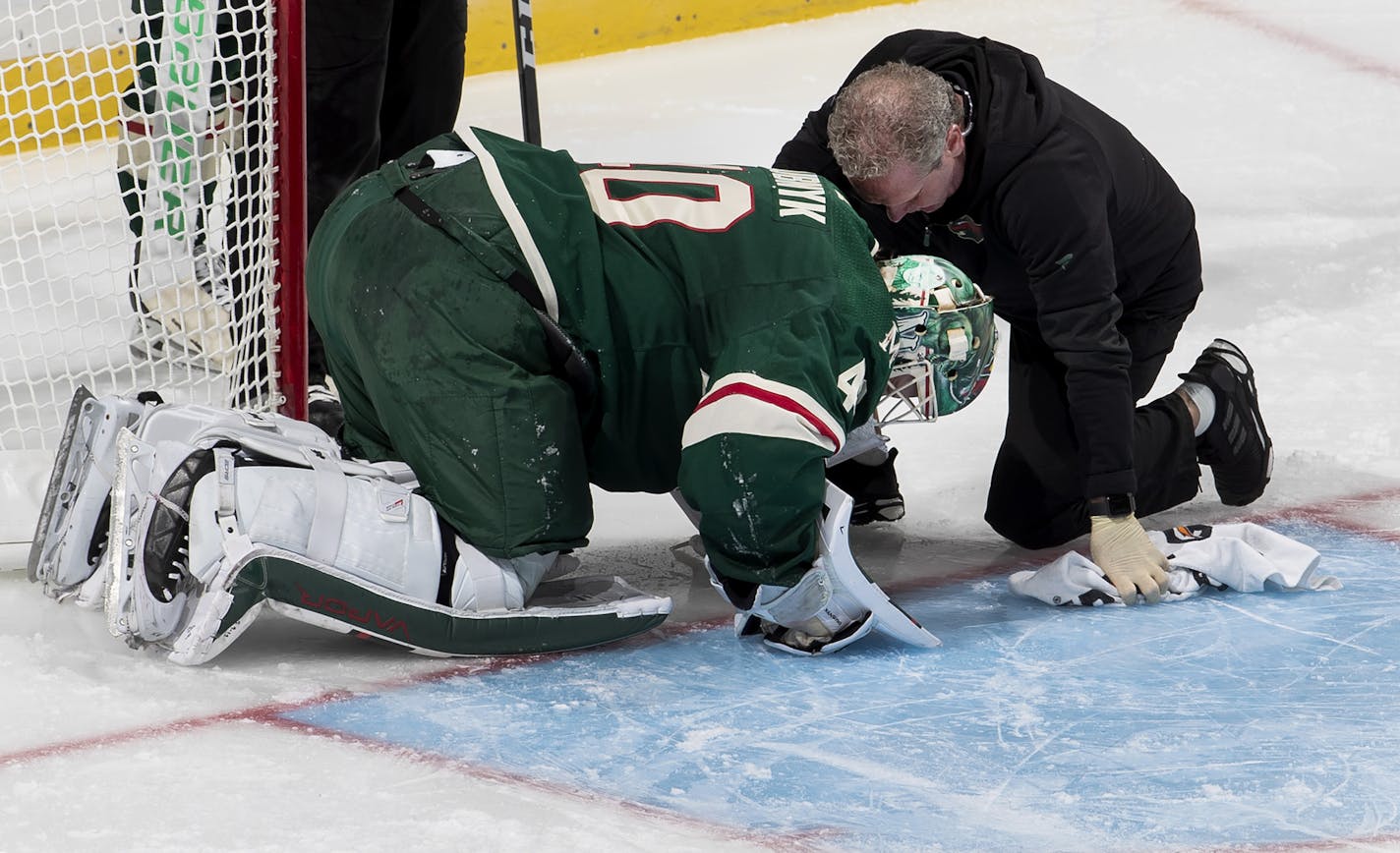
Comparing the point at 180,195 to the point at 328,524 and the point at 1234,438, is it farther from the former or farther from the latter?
the point at 1234,438

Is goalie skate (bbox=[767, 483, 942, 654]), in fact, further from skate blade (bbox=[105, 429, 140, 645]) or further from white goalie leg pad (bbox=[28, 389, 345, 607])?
skate blade (bbox=[105, 429, 140, 645])

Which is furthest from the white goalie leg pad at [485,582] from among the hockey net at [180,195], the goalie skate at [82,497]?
the hockey net at [180,195]

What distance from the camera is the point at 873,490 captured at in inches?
105

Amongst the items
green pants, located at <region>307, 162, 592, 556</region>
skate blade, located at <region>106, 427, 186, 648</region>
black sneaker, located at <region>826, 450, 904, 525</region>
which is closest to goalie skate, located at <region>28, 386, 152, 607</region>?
skate blade, located at <region>106, 427, 186, 648</region>

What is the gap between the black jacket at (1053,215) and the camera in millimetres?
2268

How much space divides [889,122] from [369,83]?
1051 millimetres

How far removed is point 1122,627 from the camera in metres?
2.20

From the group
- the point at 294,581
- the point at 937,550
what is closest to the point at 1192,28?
the point at 937,550

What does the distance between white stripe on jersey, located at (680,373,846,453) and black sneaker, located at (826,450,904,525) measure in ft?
2.51

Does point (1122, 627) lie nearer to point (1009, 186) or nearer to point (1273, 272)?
point (1009, 186)

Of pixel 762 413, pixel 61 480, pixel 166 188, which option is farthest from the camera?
pixel 166 188

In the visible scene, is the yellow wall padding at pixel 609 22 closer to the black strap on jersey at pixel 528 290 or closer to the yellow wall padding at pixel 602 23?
the yellow wall padding at pixel 602 23

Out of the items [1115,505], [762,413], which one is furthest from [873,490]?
[762,413]

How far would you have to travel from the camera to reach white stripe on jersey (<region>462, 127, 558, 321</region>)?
6.47 feet
